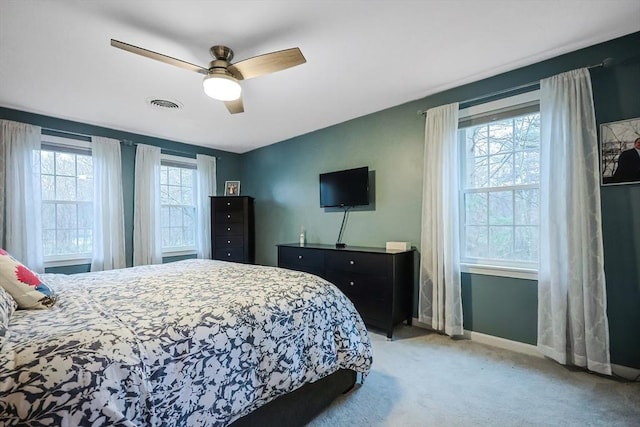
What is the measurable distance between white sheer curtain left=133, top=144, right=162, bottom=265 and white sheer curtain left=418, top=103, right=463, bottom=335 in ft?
11.7

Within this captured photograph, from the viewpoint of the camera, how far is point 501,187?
267cm

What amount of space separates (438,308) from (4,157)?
15.7 feet

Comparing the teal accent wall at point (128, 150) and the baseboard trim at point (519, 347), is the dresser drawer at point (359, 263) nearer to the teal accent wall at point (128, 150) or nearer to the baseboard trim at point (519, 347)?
the baseboard trim at point (519, 347)

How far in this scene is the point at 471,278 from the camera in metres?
2.76

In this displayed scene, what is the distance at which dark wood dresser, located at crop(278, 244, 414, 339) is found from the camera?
9.15ft

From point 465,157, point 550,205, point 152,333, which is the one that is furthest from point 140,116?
point 550,205

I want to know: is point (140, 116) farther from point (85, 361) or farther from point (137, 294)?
point (85, 361)

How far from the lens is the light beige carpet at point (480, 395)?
1651 millimetres

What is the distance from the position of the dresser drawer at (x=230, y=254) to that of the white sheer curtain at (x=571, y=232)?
3.78m

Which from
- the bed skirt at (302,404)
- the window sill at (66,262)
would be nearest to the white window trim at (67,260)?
the window sill at (66,262)

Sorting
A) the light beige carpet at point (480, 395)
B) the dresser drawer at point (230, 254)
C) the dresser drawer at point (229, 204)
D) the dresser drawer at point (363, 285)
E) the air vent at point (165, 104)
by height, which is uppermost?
the air vent at point (165, 104)

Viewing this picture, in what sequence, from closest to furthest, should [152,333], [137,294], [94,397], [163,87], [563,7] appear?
[94,397]
[152,333]
[137,294]
[563,7]
[163,87]

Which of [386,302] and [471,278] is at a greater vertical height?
[471,278]

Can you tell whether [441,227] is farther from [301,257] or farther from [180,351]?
[180,351]
